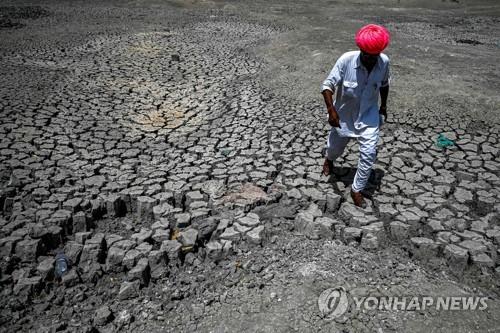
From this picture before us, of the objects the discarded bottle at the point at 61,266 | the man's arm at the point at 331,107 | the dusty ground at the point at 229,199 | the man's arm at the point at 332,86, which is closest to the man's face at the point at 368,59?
the man's arm at the point at 332,86

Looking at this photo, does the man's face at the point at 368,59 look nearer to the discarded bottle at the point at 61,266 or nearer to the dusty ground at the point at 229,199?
the dusty ground at the point at 229,199

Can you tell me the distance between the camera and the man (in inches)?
113

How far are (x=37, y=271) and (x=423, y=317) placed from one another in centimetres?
257

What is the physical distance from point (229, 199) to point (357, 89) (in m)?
1.45

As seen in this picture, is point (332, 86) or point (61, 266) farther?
point (332, 86)

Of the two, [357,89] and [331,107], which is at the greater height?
[357,89]

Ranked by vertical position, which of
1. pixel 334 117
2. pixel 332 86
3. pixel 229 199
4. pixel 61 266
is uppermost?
pixel 332 86

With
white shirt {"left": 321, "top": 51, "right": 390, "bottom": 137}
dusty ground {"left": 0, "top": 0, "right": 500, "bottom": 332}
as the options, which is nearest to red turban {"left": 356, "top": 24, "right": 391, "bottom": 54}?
white shirt {"left": 321, "top": 51, "right": 390, "bottom": 137}

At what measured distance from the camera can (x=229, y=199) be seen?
316 centimetres

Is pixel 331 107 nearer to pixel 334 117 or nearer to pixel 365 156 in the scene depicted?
pixel 334 117

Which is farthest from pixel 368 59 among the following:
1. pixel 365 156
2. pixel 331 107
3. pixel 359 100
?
pixel 365 156

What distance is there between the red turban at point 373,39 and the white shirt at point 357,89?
202mm

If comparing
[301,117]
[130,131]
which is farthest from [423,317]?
[130,131]

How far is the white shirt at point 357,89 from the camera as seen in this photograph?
289cm
